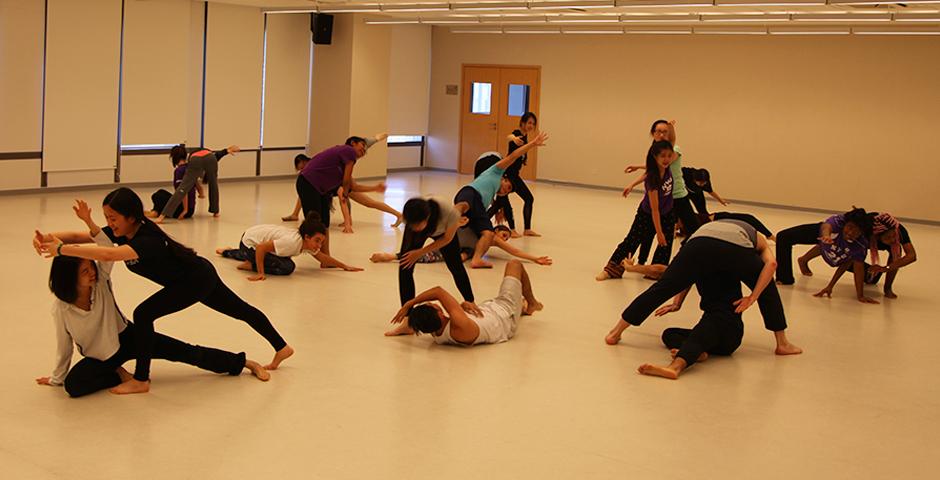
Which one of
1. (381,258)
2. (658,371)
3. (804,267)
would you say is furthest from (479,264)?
(658,371)

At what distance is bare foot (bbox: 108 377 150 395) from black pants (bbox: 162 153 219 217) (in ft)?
20.7

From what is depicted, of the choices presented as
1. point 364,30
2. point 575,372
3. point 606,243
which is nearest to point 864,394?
point 575,372

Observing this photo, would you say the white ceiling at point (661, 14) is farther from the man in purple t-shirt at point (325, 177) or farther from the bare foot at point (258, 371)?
the bare foot at point (258, 371)

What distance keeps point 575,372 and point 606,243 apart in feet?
18.2

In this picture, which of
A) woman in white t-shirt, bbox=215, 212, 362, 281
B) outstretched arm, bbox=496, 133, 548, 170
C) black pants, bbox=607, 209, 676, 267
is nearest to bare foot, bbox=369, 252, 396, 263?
woman in white t-shirt, bbox=215, 212, 362, 281

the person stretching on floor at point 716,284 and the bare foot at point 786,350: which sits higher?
the person stretching on floor at point 716,284

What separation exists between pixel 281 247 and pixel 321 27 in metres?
9.24

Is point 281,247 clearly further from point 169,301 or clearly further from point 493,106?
point 493,106

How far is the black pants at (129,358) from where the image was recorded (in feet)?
16.2

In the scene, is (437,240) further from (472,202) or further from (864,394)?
(864,394)

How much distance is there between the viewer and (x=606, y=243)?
445 inches

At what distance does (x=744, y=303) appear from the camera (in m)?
5.97

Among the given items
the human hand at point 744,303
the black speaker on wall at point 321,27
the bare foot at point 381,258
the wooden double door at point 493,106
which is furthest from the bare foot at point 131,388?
the wooden double door at point 493,106

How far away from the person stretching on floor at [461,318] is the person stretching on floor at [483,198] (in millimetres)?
1693
